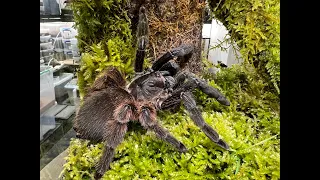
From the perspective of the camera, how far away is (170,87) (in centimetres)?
103

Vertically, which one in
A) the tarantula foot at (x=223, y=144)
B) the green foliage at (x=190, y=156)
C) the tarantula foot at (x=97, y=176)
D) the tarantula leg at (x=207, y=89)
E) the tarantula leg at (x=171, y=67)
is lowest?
the tarantula foot at (x=97, y=176)

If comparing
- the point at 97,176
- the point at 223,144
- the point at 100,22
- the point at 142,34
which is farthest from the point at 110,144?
the point at 100,22

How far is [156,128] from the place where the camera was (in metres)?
0.86

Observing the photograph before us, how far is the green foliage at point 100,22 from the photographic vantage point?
1.10 m

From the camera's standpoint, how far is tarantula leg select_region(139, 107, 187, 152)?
84 cm

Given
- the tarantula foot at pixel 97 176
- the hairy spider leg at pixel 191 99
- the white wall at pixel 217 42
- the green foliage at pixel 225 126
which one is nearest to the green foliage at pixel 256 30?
the green foliage at pixel 225 126

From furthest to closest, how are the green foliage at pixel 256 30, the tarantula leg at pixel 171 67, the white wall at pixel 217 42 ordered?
the white wall at pixel 217 42
the tarantula leg at pixel 171 67
the green foliage at pixel 256 30

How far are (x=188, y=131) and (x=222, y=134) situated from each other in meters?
0.12

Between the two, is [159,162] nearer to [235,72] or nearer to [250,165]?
[250,165]

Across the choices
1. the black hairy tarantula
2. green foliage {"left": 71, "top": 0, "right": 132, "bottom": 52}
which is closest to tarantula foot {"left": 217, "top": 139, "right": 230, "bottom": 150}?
the black hairy tarantula

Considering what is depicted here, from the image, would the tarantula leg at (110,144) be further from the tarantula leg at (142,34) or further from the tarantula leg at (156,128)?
the tarantula leg at (142,34)

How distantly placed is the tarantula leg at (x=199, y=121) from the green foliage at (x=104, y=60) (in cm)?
33

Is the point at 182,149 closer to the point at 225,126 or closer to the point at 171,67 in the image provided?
the point at 225,126
